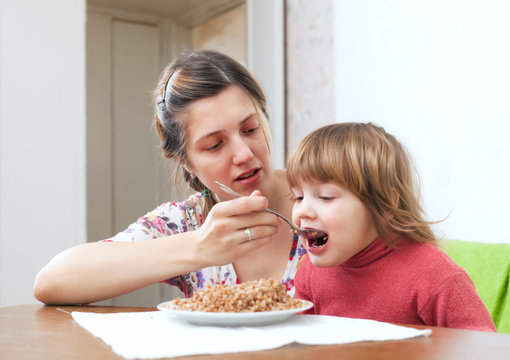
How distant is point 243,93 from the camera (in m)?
1.50

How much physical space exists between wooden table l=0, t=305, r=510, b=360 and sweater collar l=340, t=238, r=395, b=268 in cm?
35

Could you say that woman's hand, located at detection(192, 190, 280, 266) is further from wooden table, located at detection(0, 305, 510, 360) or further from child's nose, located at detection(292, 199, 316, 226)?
wooden table, located at detection(0, 305, 510, 360)

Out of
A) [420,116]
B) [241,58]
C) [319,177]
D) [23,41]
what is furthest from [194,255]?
[241,58]

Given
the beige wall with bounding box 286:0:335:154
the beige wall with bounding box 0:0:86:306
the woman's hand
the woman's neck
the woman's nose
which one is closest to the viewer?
the woman's hand

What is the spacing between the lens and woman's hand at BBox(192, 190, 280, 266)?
114cm

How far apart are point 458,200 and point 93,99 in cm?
325

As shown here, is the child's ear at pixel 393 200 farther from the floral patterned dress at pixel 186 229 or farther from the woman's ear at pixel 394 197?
the floral patterned dress at pixel 186 229

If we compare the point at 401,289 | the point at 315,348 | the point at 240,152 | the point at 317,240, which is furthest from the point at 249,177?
the point at 315,348

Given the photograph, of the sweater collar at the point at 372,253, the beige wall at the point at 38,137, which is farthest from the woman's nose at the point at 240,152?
the beige wall at the point at 38,137

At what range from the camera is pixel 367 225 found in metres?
1.20

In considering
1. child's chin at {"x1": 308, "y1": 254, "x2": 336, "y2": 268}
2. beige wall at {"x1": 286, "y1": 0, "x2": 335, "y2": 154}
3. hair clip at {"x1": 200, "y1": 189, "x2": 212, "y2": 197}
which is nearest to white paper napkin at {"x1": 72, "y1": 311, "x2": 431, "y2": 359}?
child's chin at {"x1": 308, "y1": 254, "x2": 336, "y2": 268}

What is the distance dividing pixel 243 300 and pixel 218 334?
0.10 metres

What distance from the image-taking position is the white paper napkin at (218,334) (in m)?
0.73

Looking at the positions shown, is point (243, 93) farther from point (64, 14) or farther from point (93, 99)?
point (93, 99)
